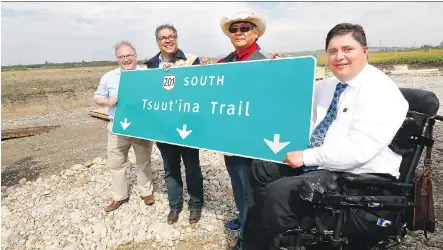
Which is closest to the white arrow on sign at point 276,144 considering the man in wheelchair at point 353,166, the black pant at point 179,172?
the man in wheelchair at point 353,166

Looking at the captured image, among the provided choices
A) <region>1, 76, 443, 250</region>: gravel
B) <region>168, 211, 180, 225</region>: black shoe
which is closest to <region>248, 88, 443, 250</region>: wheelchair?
<region>1, 76, 443, 250</region>: gravel

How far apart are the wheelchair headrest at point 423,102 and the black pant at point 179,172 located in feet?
7.57

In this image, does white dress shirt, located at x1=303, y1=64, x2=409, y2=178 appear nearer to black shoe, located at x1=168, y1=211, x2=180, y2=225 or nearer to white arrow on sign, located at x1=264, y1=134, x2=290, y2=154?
white arrow on sign, located at x1=264, y1=134, x2=290, y2=154

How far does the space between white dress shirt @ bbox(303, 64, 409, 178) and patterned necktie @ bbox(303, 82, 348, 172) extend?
6 cm

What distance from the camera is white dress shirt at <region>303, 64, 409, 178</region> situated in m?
2.15

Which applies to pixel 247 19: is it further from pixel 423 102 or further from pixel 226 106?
pixel 423 102

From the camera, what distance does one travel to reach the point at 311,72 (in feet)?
8.33

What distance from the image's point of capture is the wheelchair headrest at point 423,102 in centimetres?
241

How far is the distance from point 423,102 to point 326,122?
0.74m

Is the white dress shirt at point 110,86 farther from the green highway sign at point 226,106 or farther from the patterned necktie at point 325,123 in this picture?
the patterned necktie at point 325,123

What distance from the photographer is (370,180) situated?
86.0 inches

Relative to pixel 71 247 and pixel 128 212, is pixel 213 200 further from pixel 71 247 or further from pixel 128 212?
pixel 71 247

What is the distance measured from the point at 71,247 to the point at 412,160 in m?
3.78

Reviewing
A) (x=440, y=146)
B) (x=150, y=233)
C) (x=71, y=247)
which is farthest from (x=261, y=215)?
(x=440, y=146)
